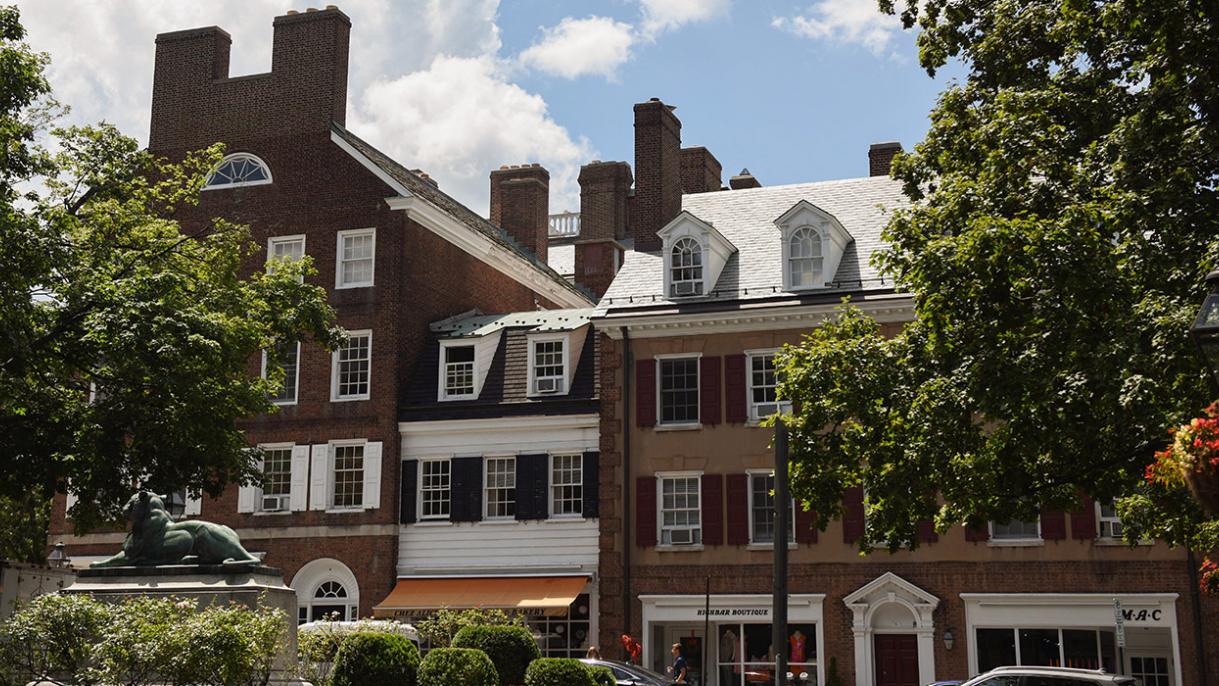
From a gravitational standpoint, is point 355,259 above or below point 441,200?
below

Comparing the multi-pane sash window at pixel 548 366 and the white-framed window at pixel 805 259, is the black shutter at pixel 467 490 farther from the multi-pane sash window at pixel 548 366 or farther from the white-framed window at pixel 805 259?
the white-framed window at pixel 805 259

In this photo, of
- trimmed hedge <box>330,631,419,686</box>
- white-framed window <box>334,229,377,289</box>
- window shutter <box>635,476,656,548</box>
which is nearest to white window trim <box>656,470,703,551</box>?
window shutter <box>635,476,656,548</box>

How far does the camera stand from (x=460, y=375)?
38.0m

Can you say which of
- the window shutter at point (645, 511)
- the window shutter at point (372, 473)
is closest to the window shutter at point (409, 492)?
the window shutter at point (372, 473)

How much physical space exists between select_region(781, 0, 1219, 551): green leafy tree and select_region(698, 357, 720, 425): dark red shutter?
1252 cm

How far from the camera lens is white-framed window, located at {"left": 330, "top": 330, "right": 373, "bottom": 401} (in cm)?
3838

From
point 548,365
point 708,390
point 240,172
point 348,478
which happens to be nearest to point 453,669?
point 708,390

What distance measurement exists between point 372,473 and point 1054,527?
17.2m

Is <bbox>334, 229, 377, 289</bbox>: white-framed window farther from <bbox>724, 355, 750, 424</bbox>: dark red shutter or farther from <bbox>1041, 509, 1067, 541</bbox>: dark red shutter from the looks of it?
<bbox>1041, 509, 1067, 541</bbox>: dark red shutter

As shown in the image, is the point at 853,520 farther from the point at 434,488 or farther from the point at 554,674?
the point at 554,674

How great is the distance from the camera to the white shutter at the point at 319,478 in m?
37.4

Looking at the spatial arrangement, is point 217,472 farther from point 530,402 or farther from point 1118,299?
point 1118,299

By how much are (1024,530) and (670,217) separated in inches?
553

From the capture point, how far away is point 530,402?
3684 centimetres
